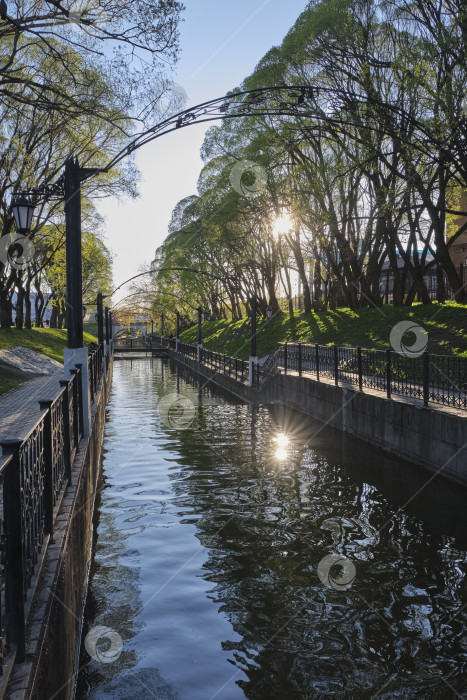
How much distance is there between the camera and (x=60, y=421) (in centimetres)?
636

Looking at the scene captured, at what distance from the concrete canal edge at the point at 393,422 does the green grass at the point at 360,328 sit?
10.9 ft

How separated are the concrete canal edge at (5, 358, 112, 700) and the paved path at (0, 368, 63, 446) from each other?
187cm

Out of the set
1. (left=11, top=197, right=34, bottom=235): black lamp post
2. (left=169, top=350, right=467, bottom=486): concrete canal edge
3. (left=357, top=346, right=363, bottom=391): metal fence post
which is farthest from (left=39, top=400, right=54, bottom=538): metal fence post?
(left=357, top=346, right=363, bottom=391): metal fence post

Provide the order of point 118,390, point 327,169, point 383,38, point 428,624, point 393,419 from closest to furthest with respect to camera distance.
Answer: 1. point 428,624
2. point 393,419
3. point 383,38
4. point 327,169
5. point 118,390

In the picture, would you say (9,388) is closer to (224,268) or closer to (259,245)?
(259,245)

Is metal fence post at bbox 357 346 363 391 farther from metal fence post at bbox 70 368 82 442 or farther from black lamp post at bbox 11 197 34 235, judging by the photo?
black lamp post at bbox 11 197 34 235

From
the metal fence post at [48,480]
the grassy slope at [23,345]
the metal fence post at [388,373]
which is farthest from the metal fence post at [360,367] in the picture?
the metal fence post at [48,480]

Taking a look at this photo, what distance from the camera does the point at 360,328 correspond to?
2662cm

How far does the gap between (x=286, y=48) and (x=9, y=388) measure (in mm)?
16804

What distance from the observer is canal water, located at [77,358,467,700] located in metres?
5.14

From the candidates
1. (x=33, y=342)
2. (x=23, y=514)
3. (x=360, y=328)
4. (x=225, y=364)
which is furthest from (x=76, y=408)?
(x=33, y=342)

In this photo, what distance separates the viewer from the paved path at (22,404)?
10.4 metres

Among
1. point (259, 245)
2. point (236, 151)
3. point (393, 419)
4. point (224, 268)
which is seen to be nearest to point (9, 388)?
point (393, 419)

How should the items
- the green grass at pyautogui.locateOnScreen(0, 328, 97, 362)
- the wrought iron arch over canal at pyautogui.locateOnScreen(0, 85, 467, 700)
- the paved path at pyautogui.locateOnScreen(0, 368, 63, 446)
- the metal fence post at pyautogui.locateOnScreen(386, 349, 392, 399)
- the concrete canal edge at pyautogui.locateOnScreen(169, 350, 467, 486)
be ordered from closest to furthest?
1. the wrought iron arch over canal at pyautogui.locateOnScreen(0, 85, 467, 700)
2. the paved path at pyautogui.locateOnScreen(0, 368, 63, 446)
3. the concrete canal edge at pyautogui.locateOnScreen(169, 350, 467, 486)
4. the metal fence post at pyautogui.locateOnScreen(386, 349, 392, 399)
5. the green grass at pyautogui.locateOnScreen(0, 328, 97, 362)
